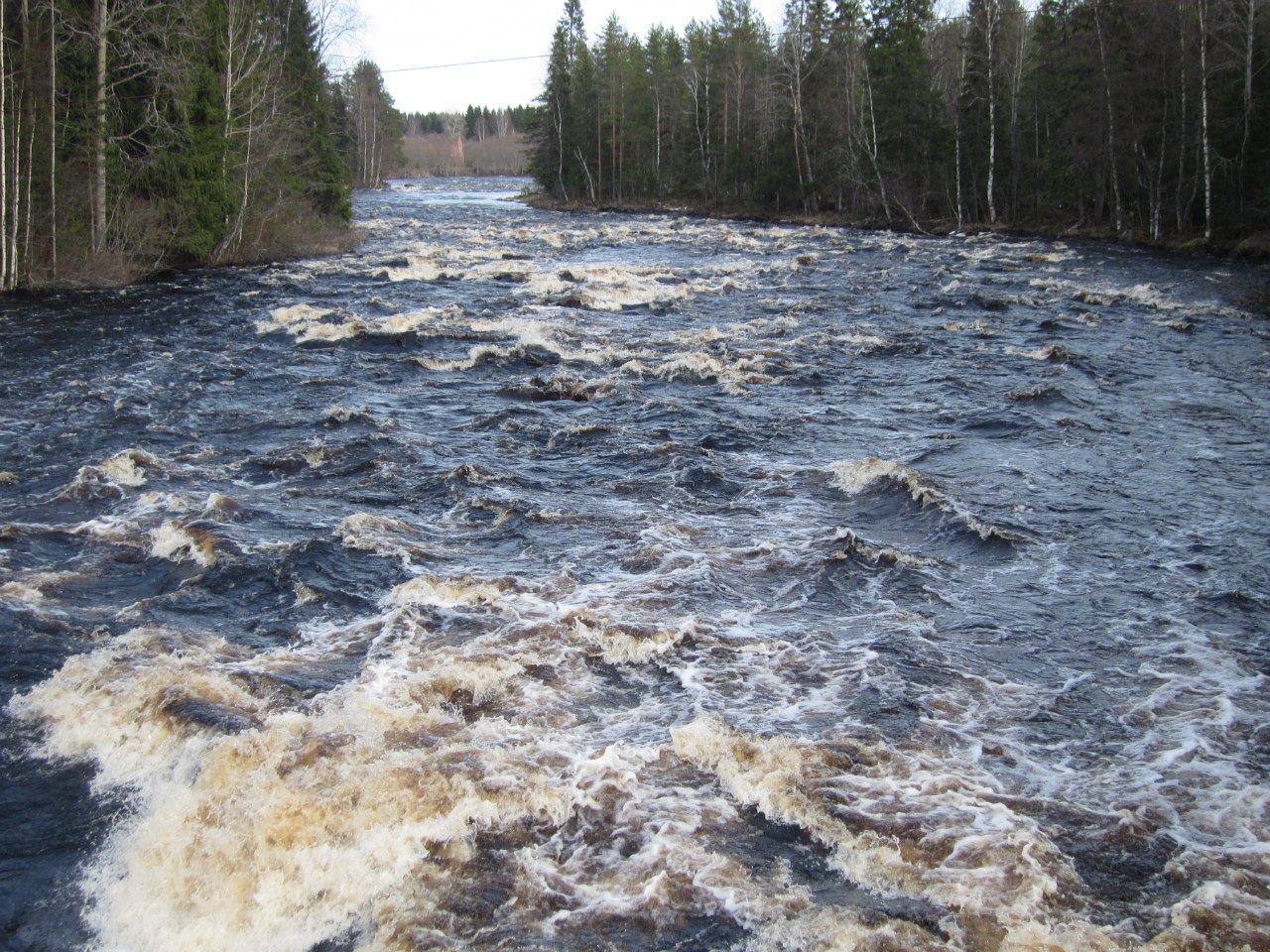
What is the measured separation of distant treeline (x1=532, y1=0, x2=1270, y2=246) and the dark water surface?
16.8m

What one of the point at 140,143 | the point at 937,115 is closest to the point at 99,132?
the point at 140,143

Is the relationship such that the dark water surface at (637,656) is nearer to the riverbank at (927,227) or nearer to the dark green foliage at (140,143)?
the dark green foliage at (140,143)

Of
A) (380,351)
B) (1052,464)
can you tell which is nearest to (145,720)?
(1052,464)

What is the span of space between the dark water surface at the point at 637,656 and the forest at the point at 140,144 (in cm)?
847

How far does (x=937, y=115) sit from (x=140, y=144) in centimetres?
3291

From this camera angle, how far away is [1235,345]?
16.1 meters

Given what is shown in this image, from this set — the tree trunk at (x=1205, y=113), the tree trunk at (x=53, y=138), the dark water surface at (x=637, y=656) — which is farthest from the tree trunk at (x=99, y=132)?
the tree trunk at (x=1205, y=113)

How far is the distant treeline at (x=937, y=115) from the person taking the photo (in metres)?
28.4

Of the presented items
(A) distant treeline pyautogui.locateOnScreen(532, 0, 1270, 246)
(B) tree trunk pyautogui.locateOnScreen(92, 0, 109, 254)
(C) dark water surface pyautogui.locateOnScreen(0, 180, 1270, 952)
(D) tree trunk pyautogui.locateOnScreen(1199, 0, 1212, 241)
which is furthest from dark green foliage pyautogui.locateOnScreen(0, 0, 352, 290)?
(D) tree trunk pyautogui.locateOnScreen(1199, 0, 1212, 241)

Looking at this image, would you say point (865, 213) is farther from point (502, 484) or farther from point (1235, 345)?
point (502, 484)

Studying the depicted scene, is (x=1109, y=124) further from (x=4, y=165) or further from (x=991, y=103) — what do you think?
(x=4, y=165)

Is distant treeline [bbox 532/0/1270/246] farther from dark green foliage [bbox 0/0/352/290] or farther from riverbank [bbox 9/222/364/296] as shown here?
dark green foliage [bbox 0/0/352/290]

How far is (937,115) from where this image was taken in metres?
43.0

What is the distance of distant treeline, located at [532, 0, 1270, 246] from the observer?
28438mm
